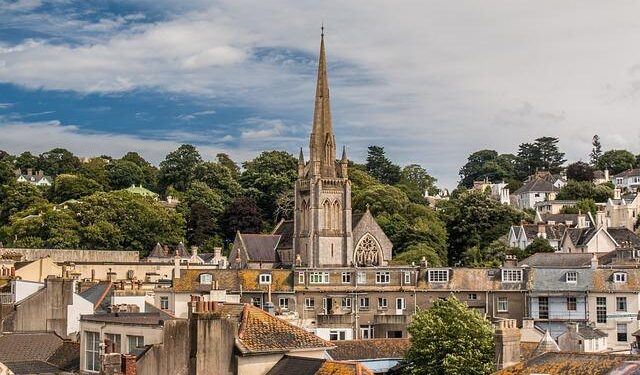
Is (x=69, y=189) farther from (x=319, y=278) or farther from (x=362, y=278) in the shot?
(x=362, y=278)

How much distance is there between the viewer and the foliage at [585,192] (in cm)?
16338

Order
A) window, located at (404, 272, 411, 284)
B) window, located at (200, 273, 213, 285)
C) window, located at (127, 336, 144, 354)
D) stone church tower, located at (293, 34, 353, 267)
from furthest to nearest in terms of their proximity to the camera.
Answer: stone church tower, located at (293, 34, 353, 267) → window, located at (404, 272, 411, 284) → window, located at (200, 273, 213, 285) → window, located at (127, 336, 144, 354)

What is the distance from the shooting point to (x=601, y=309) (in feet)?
245

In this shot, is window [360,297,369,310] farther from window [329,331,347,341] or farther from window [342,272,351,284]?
window [329,331,347,341]

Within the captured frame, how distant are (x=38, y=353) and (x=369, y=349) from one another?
18.6 m

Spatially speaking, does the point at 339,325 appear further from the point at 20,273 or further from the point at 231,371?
the point at 231,371

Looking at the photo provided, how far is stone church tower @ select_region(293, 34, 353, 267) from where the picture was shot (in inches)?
4611

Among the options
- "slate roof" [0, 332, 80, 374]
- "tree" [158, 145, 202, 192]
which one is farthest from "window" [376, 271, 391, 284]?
"tree" [158, 145, 202, 192]

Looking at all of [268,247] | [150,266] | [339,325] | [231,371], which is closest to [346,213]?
[268,247]

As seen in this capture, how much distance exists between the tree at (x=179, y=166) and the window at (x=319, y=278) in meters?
95.1

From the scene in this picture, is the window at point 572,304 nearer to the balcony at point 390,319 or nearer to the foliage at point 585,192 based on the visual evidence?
the balcony at point 390,319

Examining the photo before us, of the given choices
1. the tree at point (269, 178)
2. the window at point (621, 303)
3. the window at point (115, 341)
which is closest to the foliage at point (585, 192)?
the tree at point (269, 178)

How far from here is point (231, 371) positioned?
1065 inches

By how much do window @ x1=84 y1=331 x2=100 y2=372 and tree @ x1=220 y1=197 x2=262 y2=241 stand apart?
10946 cm
